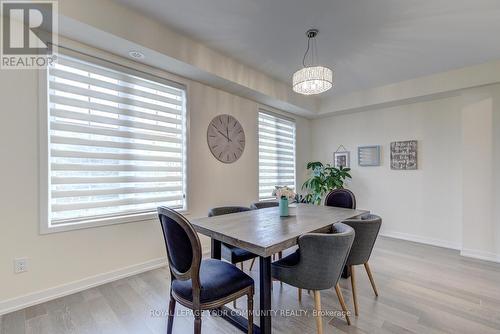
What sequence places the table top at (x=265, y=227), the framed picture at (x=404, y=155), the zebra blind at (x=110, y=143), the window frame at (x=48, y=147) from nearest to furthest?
the table top at (x=265, y=227) → the window frame at (x=48, y=147) → the zebra blind at (x=110, y=143) → the framed picture at (x=404, y=155)

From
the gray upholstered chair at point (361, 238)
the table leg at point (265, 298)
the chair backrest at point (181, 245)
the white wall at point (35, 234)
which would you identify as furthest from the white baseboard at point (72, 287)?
the gray upholstered chair at point (361, 238)

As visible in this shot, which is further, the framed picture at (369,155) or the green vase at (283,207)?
the framed picture at (369,155)

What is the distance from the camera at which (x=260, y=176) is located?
14.4 feet

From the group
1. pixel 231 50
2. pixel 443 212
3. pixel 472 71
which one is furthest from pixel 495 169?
pixel 231 50

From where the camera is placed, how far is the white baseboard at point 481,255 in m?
3.23

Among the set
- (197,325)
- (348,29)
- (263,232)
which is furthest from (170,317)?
(348,29)

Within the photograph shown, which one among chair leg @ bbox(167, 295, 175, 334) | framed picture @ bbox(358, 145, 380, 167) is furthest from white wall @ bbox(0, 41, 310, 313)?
framed picture @ bbox(358, 145, 380, 167)

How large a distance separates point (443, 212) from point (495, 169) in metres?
0.96

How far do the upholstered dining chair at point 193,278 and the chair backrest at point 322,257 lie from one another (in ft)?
1.35

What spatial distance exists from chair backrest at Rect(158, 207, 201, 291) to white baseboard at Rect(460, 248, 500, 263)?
408 centimetres

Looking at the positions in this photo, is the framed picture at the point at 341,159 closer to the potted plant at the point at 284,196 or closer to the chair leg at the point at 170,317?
the potted plant at the point at 284,196

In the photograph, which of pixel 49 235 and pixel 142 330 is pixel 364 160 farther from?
pixel 49 235

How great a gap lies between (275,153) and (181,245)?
11.4 ft

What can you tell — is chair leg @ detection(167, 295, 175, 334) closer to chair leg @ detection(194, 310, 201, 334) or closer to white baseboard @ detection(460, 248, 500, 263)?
chair leg @ detection(194, 310, 201, 334)
